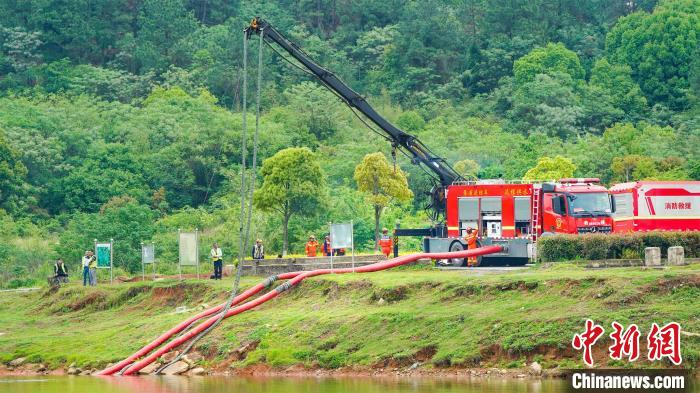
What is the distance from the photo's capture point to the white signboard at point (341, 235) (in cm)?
4903

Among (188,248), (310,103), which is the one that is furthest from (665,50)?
(188,248)

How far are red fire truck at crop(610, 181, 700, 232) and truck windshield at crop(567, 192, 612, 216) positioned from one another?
84.1 inches

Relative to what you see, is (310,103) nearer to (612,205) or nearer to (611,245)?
(612,205)

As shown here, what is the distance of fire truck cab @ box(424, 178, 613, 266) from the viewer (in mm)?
50969

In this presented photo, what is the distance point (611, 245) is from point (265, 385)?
13806 mm

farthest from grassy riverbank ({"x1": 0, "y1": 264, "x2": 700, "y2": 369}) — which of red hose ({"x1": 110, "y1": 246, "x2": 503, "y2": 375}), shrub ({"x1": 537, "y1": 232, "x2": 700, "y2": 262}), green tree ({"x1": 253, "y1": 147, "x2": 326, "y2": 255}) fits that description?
green tree ({"x1": 253, "y1": 147, "x2": 326, "y2": 255})

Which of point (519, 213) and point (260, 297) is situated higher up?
point (519, 213)

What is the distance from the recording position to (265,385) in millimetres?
36000

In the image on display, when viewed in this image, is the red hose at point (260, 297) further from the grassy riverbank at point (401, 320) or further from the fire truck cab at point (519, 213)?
the fire truck cab at point (519, 213)

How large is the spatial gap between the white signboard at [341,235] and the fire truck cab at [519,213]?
16.5 feet

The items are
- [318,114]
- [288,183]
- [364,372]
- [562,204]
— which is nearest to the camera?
[364,372]

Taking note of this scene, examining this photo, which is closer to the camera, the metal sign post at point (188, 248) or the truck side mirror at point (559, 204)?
the truck side mirror at point (559, 204)

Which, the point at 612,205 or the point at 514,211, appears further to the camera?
the point at 514,211

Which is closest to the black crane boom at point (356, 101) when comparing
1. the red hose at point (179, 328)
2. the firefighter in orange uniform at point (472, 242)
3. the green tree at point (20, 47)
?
the firefighter in orange uniform at point (472, 242)
